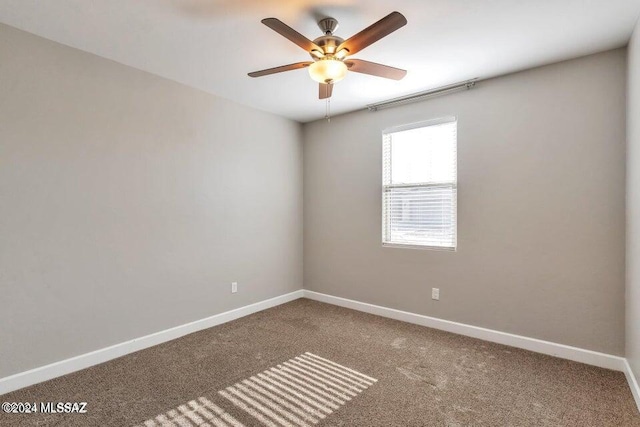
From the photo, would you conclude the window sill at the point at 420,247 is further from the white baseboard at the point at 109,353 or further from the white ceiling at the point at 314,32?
the white baseboard at the point at 109,353

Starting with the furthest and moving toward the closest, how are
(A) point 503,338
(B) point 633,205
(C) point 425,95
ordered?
1. (C) point 425,95
2. (A) point 503,338
3. (B) point 633,205

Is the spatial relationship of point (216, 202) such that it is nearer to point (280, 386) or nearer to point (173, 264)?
point (173, 264)

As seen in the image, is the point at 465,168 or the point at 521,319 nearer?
the point at 521,319

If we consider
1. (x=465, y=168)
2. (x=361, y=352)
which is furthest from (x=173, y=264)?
(x=465, y=168)

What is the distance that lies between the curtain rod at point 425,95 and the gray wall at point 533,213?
0.07 metres

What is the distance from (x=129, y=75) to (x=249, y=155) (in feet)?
4.76

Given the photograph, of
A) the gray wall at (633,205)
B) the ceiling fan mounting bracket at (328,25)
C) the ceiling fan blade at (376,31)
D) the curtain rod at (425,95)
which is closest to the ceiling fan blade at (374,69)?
the ceiling fan blade at (376,31)

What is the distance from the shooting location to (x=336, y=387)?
2252 millimetres

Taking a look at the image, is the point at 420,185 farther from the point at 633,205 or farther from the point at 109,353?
the point at 109,353

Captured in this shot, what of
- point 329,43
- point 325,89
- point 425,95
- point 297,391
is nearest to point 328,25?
point 329,43

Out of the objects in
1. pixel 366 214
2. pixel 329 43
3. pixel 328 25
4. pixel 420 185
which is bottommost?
pixel 366 214

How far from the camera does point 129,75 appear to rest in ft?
9.16

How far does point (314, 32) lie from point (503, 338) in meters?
3.14

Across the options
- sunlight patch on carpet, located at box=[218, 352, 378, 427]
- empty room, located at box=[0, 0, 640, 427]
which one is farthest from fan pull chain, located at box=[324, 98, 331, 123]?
sunlight patch on carpet, located at box=[218, 352, 378, 427]
